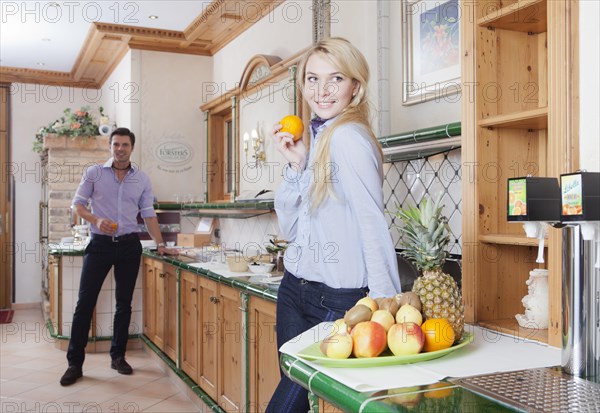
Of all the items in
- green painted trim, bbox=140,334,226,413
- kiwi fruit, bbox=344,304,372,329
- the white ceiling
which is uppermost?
the white ceiling

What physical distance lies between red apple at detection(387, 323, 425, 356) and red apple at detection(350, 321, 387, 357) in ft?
0.09

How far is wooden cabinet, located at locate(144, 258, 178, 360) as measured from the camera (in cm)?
419

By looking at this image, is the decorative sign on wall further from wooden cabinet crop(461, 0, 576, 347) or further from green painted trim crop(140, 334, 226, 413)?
wooden cabinet crop(461, 0, 576, 347)

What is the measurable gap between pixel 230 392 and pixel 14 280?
4.96m

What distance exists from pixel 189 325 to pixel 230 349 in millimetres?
768

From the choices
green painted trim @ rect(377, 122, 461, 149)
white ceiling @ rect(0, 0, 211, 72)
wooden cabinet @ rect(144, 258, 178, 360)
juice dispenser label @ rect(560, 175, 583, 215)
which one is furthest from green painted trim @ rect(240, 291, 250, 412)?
white ceiling @ rect(0, 0, 211, 72)

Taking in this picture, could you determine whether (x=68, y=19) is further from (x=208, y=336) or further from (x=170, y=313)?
(x=208, y=336)

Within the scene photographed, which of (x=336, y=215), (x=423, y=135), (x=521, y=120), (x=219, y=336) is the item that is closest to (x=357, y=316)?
(x=336, y=215)

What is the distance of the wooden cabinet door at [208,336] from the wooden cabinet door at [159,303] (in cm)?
89

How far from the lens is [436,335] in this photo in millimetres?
1372

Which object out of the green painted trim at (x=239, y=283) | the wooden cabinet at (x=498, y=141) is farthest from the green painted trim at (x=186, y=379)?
the wooden cabinet at (x=498, y=141)

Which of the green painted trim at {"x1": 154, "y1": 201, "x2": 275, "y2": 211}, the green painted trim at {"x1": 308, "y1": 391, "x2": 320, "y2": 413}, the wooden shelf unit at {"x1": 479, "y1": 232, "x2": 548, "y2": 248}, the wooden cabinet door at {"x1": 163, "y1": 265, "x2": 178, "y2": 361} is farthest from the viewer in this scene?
the wooden cabinet door at {"x1": 163, "y1": 265, "x2": 178, "y2": 361}

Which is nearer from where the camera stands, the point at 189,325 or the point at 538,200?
the point at 538,200

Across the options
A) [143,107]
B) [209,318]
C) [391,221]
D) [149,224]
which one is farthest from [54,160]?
[391,221]
